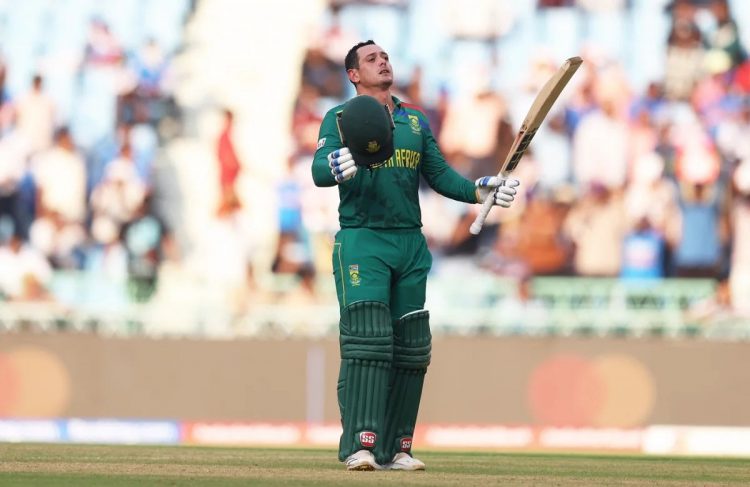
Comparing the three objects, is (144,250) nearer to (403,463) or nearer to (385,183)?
(385,183)

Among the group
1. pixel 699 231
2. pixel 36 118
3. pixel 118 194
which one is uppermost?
pixel 36 118

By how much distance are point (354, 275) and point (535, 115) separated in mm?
1109

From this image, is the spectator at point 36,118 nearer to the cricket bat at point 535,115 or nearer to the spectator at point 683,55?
the spectator at point 683,55

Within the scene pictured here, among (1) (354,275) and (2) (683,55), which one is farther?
(2) (683,55)

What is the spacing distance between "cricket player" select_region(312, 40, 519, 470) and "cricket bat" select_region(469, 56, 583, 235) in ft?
0.32

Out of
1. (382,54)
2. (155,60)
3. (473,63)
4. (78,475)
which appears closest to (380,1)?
(473,63)

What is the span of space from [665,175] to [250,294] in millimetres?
4361

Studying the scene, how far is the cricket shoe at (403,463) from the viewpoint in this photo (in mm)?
6656

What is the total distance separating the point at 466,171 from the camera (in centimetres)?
1552

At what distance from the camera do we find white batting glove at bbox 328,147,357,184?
6.42m

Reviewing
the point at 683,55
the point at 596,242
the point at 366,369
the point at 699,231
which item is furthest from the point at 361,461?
the point at 683,55

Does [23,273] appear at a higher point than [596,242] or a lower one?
lower

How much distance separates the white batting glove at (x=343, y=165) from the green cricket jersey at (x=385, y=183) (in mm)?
149

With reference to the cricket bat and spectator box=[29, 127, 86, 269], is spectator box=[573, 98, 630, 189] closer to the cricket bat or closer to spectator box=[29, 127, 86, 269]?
spectator box=[29, 127, 86, 269]
